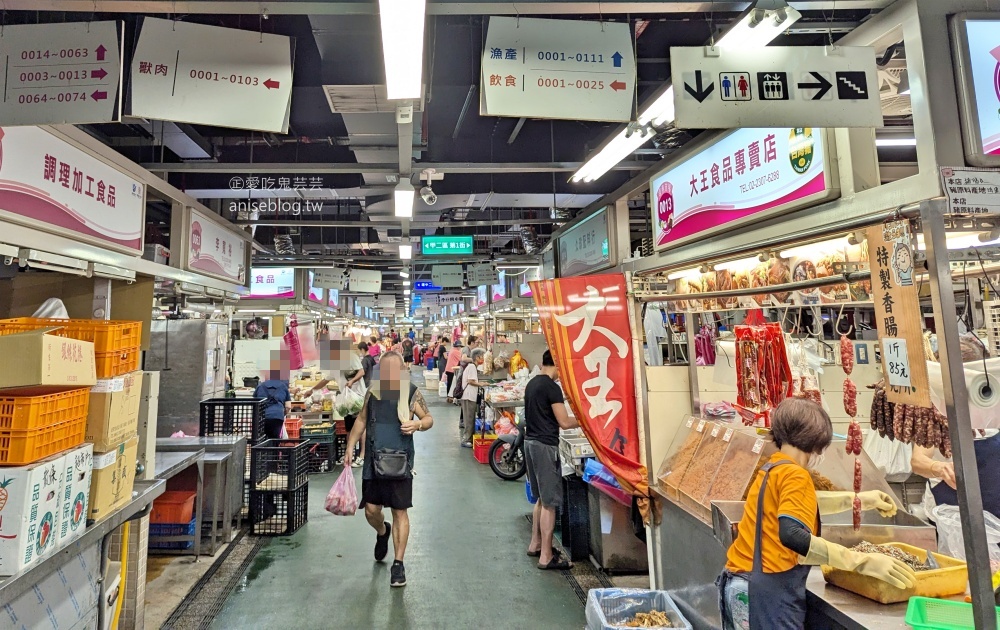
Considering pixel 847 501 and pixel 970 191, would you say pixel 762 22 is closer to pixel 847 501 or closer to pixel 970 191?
pixel 970 191

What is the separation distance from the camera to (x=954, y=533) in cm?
256

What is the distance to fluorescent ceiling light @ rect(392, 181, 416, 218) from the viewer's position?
16.8ft

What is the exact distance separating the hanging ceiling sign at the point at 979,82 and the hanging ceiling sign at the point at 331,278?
11152mm

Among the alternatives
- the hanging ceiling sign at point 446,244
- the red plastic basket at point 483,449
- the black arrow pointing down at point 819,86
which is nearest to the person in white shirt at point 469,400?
the red plastic basket at point 483,449

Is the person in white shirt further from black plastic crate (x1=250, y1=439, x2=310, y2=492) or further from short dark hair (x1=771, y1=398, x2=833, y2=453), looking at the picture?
short dark hair (x1=771, y1=398, x2=833, y2=453)

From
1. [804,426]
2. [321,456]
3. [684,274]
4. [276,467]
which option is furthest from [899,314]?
[321,456]

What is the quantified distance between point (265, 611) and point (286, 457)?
174 centimetres

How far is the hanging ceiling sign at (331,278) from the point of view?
37.6 feet

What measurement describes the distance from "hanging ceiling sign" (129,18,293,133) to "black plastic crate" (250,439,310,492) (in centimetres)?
348

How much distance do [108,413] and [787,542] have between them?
3537 millimetres

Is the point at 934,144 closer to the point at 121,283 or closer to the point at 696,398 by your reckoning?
the point at 696,398

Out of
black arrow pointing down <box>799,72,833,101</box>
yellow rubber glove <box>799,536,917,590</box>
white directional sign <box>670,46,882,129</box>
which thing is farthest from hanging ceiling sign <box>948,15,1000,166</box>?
yellow rubber glove <box>799,536,917,590</box>

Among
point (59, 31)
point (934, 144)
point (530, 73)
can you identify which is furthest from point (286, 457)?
point (934, 144)

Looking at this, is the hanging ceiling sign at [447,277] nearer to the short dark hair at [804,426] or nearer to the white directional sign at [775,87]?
the white directional sign at [775,87]
